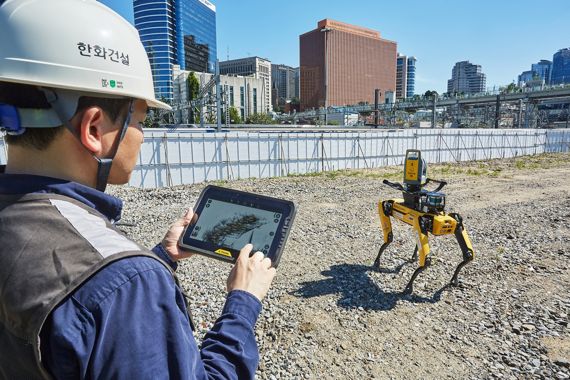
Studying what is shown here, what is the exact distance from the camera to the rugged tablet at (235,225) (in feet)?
5.36

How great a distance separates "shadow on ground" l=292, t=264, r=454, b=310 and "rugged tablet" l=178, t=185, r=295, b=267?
12.0 feet

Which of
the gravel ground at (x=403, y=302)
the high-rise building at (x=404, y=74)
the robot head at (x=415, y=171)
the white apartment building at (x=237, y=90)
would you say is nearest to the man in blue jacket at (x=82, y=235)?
the gravel ground at (x=403, y=302)

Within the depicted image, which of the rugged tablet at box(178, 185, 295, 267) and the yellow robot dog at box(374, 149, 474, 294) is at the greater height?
the rugged tablet at box(178, 185, 295, 267)

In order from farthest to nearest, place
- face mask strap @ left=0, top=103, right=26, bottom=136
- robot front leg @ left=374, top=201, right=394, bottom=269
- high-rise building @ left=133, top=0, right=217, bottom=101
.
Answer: high-rise building @ left=133, top=0, right=217, bottom=101 → robot front leg @ left=374, top=201, right=394, bottom=269 → face mask strap @ left=0, top=103, right=26, bottom=136

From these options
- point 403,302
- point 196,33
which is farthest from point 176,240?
point 196,33

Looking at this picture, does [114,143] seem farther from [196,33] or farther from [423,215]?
[196,33]

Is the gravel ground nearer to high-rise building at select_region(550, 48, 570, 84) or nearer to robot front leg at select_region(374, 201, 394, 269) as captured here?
robot front leg at select_region(374, 201, 394, 269)

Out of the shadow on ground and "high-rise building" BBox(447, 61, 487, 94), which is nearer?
the shadow on ground

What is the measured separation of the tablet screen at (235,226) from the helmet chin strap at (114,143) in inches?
24.3

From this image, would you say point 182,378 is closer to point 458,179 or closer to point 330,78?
point 458,179

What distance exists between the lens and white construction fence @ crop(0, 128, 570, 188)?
54.3ft

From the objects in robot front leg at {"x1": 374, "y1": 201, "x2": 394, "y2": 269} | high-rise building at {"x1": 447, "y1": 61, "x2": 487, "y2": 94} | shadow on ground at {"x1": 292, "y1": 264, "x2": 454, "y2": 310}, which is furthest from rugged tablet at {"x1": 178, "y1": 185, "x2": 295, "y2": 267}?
high-rise building at {"x1": 447, "y1": 61, "x2": 487, "y2": 94}

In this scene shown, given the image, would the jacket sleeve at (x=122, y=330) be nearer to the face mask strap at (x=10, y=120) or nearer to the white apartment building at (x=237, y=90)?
the face mask strap at (x=10, y=120)

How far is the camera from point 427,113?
7725 centimetres
